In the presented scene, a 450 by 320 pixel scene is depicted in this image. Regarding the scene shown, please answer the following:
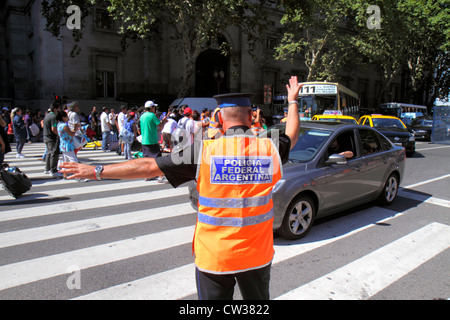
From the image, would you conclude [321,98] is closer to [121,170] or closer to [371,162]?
[371,162]

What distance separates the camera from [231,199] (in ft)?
6.15

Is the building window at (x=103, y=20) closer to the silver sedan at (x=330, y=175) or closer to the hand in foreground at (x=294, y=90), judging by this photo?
the silver sedan at (x=330, y=175)

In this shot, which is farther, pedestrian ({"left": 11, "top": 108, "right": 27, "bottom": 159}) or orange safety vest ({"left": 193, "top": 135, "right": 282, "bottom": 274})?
pedestrian ({"left": 11, "top": 108, "right": 27, "bottom": 159})

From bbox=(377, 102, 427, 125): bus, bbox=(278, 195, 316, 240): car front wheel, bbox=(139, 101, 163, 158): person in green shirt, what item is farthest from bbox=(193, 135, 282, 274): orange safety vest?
bbox=(377, 102, 427, 125): bus

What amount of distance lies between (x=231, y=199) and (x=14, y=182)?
6.18 meters

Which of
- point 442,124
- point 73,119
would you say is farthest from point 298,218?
point 442,124

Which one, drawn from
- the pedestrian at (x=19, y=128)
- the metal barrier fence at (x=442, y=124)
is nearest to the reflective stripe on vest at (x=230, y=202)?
the pedestrian at (x=19, y=128)

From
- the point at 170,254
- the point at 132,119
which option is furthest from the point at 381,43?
the point at 170,254

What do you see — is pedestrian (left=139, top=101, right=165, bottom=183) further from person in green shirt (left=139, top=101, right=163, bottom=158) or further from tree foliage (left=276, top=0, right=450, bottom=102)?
tree foliage (left=276, top=0, right=450, bottom=102)

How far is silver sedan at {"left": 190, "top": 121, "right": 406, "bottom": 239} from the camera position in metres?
4.48

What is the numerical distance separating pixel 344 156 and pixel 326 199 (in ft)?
2.29

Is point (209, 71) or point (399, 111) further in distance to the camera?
point (209, 71)

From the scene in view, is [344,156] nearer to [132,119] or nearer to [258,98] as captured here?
[132,119]

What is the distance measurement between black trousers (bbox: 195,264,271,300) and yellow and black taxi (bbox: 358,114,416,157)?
38.3 ft
